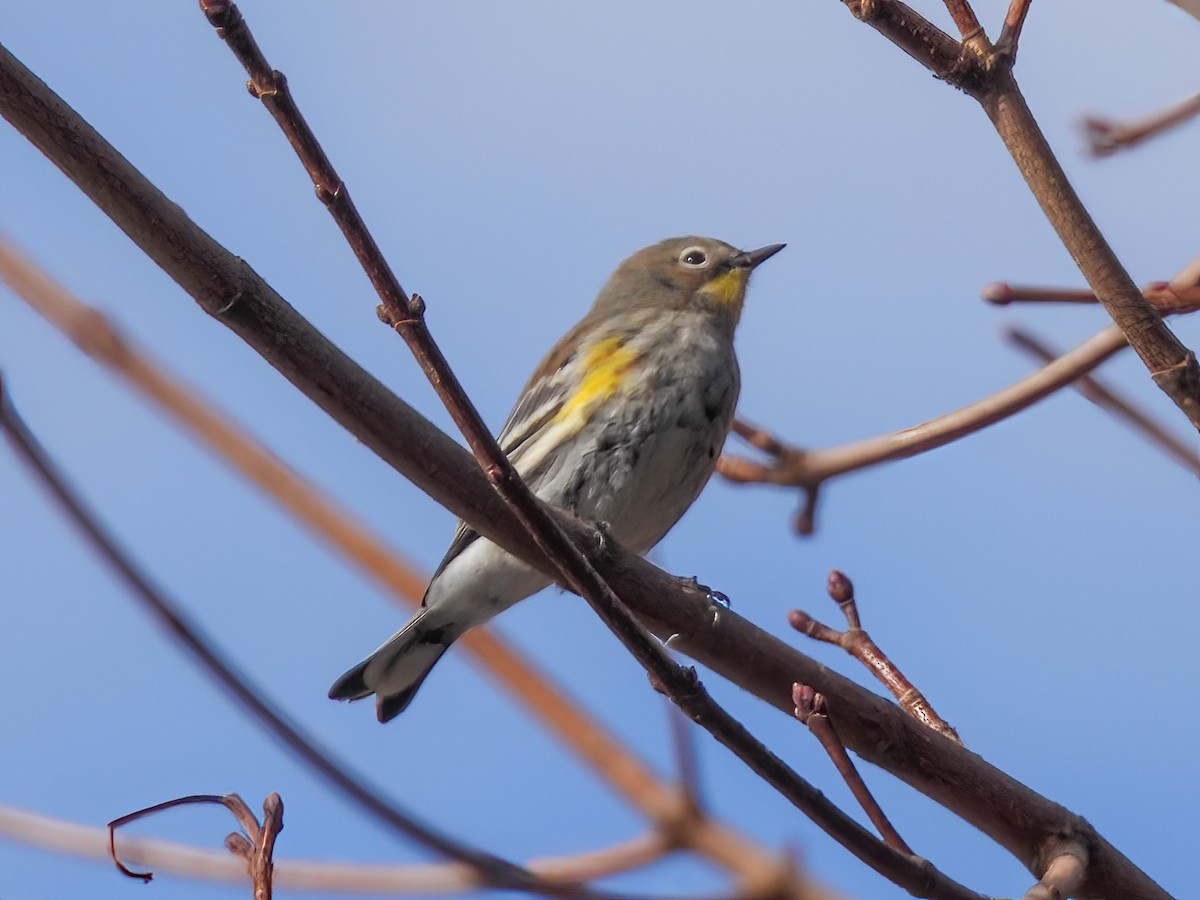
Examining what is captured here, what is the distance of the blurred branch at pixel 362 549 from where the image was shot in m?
1.91

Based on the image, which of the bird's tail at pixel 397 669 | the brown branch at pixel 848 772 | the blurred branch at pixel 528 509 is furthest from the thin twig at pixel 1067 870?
the bird's tail at pixel 397 669

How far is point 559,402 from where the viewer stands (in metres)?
5.89

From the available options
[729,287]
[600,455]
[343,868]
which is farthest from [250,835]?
[729,287]

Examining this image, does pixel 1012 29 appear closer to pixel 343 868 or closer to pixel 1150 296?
pixel 1150 296

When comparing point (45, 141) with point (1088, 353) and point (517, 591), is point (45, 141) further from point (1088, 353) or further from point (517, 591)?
point (517, 591)

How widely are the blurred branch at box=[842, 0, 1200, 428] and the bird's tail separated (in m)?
3.69

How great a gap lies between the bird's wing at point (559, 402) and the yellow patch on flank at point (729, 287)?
A: 900 mm

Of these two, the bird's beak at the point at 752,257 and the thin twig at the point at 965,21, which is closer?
the thin twig at the point at 965,21

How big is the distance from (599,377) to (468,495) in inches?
126

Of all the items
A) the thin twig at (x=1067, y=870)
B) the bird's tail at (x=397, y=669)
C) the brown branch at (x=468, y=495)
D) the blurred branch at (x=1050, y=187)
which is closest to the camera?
the brown branch at (x=468, y=495)

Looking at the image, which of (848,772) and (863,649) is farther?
(863,649)

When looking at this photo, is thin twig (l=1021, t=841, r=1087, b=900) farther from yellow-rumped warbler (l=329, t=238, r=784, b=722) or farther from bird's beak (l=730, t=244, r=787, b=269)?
bird's beak (l=730, t=244, r=787, b=269)

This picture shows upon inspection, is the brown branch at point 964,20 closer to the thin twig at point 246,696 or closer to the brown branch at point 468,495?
the brown branch at point 468,495

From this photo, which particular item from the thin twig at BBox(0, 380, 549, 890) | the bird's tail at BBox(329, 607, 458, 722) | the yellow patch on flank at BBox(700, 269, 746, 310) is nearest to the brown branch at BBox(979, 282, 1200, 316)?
the thin twig at BBox(0, 380, 549, 890)
